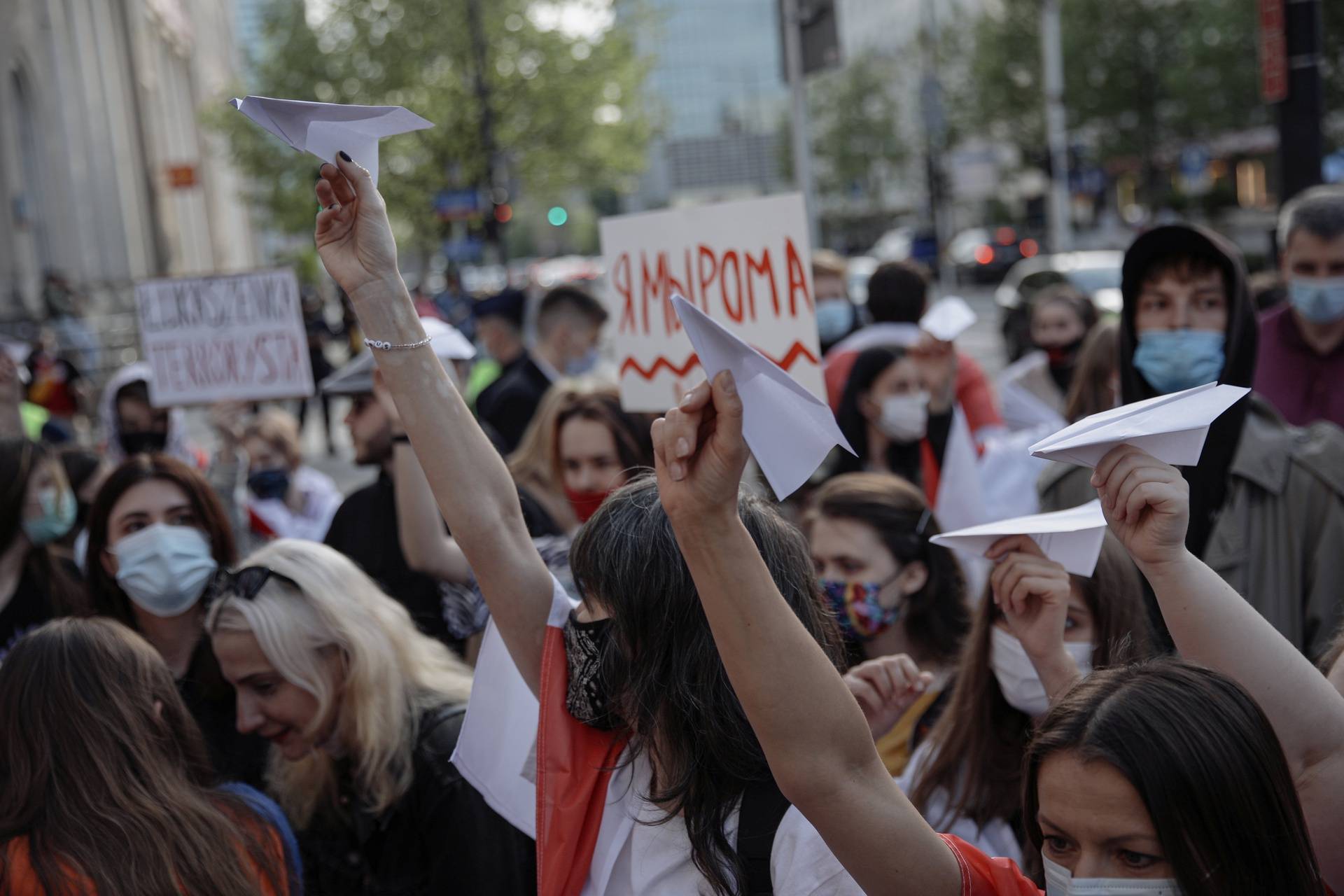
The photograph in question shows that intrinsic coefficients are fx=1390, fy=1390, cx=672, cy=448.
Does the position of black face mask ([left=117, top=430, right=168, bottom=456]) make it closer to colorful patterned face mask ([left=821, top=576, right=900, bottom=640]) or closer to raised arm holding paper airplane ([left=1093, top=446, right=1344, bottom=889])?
colorful patterned face mask ([left=821, top=576, right=900, bottom=640])

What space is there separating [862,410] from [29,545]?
2.98 m

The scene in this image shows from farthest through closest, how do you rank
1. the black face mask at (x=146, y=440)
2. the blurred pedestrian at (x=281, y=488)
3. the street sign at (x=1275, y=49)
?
the street sign at (x=1275, y=49), the black face mask at (x=146, y=440), the blurred pedestrian at (x=281, y=488)

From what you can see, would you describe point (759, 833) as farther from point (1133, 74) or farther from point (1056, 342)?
point (1133, 74)

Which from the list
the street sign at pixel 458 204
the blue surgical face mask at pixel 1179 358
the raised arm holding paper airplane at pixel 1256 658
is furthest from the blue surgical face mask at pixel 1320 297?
the street sign at pixel 458 204

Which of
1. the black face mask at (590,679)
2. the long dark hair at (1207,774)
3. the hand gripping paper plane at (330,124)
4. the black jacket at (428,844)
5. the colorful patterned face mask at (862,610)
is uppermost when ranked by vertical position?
the hand gripping paper plane at (330,124)

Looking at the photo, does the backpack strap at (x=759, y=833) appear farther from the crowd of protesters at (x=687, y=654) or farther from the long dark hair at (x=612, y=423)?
the long dark hair at (x=612, y=423)

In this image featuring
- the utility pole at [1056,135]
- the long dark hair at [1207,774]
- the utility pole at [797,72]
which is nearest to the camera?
the long dark hair at [1207,774]

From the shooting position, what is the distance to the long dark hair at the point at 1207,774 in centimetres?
176

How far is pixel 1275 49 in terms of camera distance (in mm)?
6812

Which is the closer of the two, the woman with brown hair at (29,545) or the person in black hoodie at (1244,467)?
the person in black hoodie at (1244,467)

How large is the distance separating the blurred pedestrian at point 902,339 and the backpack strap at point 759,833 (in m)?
3.62

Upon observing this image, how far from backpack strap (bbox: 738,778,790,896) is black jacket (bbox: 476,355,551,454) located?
476 cm

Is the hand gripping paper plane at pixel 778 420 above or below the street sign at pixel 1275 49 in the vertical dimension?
below

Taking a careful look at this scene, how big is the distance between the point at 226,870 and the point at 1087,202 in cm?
5018
